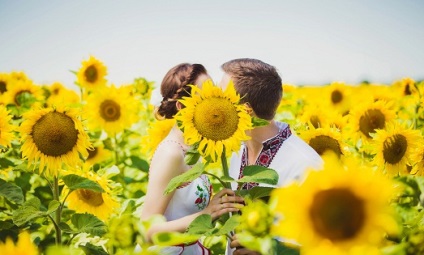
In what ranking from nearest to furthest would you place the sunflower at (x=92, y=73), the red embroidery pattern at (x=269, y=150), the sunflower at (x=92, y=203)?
the red embroidery pattern at (x=269, y=150)
the sunflower at (x=92, y=203)
the sunflower at (x=92, y=73)

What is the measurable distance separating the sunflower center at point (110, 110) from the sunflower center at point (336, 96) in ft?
9.21

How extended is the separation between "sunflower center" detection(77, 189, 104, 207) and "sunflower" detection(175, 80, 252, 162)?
1.81 meters

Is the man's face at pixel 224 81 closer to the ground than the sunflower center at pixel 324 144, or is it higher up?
higher up

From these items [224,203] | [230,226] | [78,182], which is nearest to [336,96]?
[78,182]

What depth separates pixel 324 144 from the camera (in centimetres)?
305

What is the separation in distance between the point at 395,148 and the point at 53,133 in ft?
6.86

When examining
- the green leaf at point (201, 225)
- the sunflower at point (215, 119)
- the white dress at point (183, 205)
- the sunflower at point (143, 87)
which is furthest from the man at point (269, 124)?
the sunflower at point (143, 87)

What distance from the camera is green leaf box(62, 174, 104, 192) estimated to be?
2.27 meters

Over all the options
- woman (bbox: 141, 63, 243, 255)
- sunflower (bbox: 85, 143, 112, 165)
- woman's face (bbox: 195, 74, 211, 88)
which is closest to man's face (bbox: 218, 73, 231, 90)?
woman (bbox: 141, 63, 243, 255)

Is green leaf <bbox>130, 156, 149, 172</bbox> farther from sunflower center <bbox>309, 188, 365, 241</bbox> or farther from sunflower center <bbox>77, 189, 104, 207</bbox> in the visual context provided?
sunflower center <bbox>309, 188, 365, 241</bbox>

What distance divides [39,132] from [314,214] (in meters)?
1.95

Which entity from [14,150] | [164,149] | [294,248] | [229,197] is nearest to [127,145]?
[14,150]

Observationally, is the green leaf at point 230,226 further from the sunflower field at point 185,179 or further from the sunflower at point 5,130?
the sunflower at point 5,130

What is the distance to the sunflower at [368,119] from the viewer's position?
393 cm
